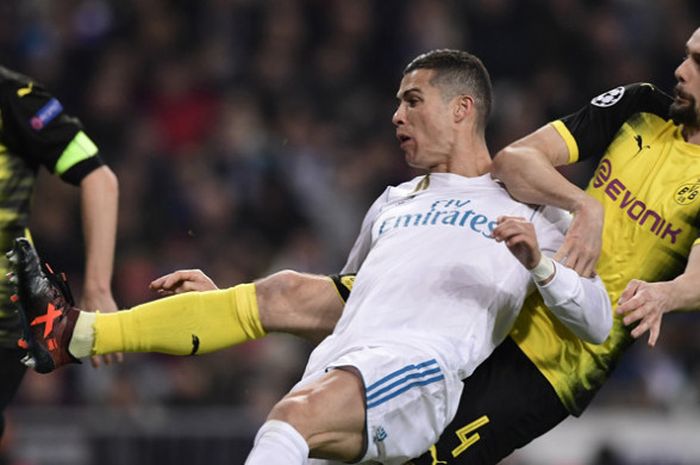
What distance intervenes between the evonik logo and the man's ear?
0.57 m

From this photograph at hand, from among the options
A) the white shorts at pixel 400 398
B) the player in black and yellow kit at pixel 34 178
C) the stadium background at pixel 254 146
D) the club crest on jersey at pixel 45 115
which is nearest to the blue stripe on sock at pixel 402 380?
the white shorts at pixel 400 398

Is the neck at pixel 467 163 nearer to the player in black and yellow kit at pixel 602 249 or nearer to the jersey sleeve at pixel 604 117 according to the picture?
the player in black and yellow kit at pixel 602 249

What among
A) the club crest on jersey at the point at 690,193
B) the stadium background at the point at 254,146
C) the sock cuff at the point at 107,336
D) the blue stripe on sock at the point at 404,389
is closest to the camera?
the blue stripe on sock at the point at 404,389

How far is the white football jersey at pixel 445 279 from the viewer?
16.3 feet

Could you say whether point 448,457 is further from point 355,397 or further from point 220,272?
point 220,272

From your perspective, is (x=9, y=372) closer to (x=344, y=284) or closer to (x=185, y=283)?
(x=185, y=283)

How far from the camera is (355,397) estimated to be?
4.74m

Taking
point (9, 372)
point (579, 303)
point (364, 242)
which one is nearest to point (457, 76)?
point (364, 242)

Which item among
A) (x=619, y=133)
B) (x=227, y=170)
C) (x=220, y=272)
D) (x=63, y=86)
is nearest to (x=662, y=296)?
(x=619, y=133)

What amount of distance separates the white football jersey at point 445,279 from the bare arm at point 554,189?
0.10 metres

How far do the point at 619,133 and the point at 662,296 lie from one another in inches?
32.8

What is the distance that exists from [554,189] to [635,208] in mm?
372

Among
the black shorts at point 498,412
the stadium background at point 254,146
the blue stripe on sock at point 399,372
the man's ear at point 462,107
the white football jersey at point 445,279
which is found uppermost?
the man's ear at point 462,107

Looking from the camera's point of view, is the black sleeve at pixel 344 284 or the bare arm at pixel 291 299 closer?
the bare arm at pixel 291 299
